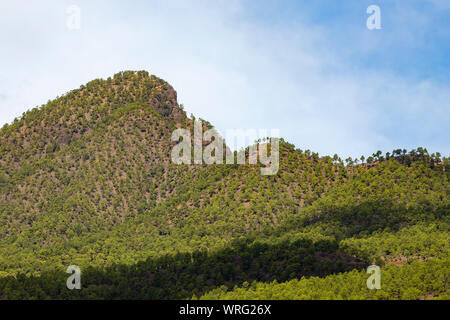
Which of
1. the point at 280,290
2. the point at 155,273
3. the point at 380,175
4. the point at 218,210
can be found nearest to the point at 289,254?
the point at 280,290

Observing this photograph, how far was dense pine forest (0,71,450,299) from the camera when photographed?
108438 millimetres

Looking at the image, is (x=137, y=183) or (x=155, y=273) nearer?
(x=155, y=273)

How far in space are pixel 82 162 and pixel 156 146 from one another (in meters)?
26.5

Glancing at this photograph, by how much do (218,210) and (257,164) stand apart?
21745 mm

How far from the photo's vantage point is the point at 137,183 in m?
188

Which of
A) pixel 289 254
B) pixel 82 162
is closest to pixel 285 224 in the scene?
pixel 289 254

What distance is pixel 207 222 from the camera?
154 metres

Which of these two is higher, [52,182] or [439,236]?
[52,182]

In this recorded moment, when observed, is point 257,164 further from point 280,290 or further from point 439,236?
point 280,290

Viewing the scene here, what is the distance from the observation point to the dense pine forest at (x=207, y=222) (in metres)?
108

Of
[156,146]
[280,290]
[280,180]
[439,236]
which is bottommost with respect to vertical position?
[280,290]

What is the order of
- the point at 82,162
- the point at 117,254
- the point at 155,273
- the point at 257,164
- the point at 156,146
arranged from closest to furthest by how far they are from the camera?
the point at 155,273
the point at 117,254
the point at 257,164
the point at 82,162
the point at 156,146

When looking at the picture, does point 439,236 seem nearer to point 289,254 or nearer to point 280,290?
point 289,254

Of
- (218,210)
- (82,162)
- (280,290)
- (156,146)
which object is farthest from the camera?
(156,146)
